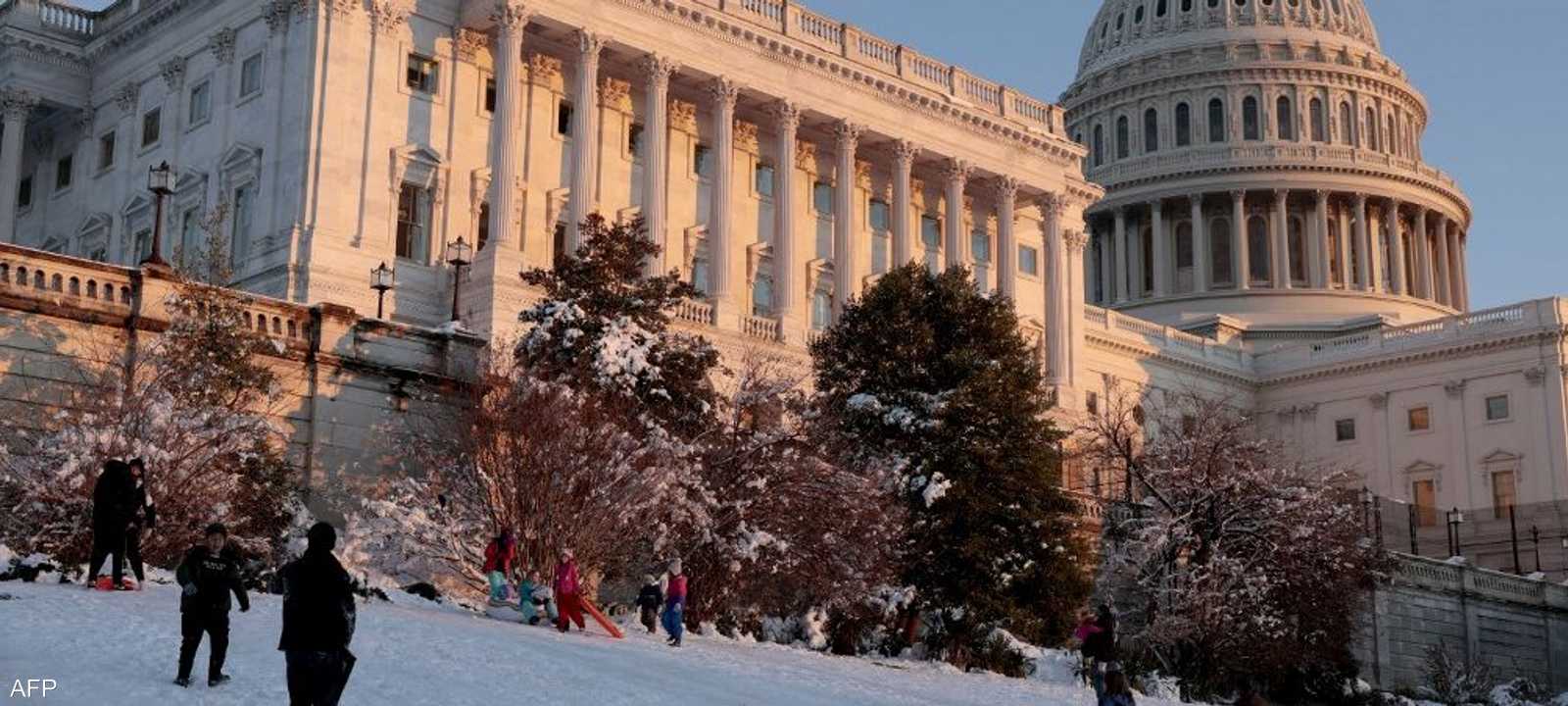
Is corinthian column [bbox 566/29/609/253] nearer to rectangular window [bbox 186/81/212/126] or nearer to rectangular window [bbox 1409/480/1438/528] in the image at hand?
rectangular window [bbox 186/81/212/126]

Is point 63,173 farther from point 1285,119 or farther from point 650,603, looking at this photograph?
point 1285,119

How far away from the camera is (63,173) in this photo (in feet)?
217

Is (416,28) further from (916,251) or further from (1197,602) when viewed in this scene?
(1197,602)

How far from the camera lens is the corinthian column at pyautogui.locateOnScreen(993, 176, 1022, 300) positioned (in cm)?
7319

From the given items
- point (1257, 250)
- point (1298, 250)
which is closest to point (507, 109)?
point (1257, 250)

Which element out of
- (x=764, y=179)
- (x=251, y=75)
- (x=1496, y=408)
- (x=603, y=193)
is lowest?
(x=1496, y=408)

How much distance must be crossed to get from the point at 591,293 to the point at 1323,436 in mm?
63084

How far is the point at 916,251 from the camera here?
71625mm

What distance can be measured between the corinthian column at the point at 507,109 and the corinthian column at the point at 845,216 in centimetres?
1333

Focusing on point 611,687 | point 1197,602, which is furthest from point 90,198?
point 611,687

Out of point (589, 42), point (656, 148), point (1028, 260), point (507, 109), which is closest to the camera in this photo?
point (507, 109)

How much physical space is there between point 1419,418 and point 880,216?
33.9 meters

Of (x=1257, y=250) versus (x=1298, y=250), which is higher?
(x=1257, y=250)

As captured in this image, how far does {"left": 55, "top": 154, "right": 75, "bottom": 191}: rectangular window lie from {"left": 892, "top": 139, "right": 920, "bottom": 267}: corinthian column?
2844 centimetres
